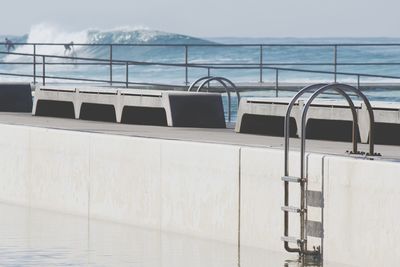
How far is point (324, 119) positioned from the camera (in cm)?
1880

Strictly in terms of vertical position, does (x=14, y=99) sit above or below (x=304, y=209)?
above

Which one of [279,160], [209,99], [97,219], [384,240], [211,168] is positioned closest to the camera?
[384,240]

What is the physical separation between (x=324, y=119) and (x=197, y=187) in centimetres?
241

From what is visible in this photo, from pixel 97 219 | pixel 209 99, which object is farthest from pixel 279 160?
pixel 209 99

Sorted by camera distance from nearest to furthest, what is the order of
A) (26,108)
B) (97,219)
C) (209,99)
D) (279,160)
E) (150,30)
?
(279,160) < (97,219) < (209,99) < (26,108) < (150,30)

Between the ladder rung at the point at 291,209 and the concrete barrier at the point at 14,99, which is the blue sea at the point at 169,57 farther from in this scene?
the ladder rung at the point at 291,209

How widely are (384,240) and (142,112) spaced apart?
343 inches

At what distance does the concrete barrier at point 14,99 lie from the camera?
85.9 feet

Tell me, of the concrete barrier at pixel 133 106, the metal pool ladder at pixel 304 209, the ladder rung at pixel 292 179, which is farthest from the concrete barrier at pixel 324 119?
the ladder rung at pixel 292 179

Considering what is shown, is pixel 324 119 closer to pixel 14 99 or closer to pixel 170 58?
pixel 14 99

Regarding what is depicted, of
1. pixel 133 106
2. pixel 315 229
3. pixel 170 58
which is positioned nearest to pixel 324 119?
pixel 315 229

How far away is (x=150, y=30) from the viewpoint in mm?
88000

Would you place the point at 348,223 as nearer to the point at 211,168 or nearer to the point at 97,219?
the point at 211,168

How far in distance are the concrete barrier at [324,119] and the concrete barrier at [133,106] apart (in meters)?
1.07
